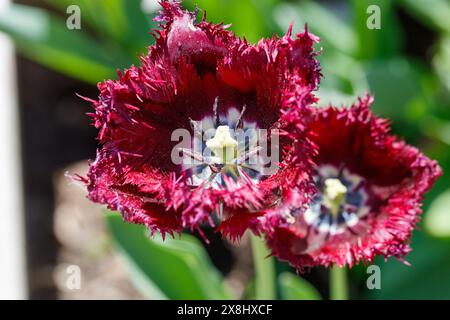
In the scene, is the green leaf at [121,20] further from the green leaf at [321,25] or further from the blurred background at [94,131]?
the green leaf at [321,25]

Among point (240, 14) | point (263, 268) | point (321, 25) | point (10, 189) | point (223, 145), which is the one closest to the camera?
point (223, 145)

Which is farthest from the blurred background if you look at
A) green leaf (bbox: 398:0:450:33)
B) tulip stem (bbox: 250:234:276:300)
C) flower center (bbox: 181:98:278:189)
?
flower center (bbox: 181:98:278:189)

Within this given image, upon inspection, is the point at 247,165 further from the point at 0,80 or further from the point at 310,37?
the point at 0,80

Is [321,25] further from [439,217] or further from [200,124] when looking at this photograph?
[200,124]

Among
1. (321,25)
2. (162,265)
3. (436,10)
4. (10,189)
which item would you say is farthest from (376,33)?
(10,189)

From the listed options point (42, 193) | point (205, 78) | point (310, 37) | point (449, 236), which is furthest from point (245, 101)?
point (42, 193)

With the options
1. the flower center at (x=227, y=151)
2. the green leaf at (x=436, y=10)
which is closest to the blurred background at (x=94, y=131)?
the green leaf at (x=436, y=10)
